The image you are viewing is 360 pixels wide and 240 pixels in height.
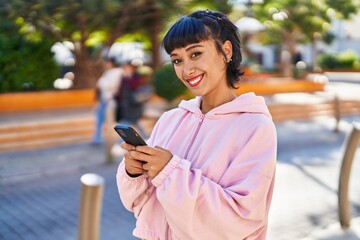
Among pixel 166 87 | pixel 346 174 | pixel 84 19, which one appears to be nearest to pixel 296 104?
pixel 166 87

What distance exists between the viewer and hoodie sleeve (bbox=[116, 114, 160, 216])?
5.77 feet

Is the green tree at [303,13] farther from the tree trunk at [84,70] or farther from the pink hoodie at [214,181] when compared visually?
the pink hoodie at [214,181]

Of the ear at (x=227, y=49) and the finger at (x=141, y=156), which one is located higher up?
the ear at (x=227, y=49)

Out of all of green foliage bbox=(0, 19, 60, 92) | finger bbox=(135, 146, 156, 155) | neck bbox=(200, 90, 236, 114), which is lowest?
green foliage bbox=(0, 19, 60, 92)

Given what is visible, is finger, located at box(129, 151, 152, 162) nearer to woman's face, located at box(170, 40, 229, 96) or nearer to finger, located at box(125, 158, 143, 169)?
finger, located at box(125, 158, 143, 169)

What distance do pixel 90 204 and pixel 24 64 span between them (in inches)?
444

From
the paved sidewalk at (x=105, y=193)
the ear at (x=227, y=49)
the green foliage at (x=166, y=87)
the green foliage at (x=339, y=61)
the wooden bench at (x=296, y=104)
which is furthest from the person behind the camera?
the green foliage at (x=339, y=61)

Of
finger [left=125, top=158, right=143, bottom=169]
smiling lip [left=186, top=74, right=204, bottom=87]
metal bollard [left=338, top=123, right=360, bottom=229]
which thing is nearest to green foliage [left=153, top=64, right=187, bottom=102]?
metal bollard [left=338, top=123, right=360, bottom=229]

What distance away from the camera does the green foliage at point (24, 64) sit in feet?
43.6

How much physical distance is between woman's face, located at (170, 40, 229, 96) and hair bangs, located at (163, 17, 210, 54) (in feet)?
0.06

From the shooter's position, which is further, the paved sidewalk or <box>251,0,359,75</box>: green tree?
<box>251,0,359,75</box>: green tree

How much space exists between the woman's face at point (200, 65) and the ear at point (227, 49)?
0.8 inches

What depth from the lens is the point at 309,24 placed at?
752 inches

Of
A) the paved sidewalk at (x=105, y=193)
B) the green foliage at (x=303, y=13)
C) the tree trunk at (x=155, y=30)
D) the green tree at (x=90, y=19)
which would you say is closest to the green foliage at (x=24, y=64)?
the green tree at (x=90, y=19)
